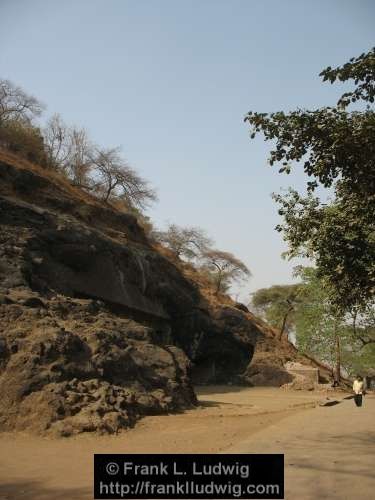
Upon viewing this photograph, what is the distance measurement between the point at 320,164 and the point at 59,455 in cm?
713

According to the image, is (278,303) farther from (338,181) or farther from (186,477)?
(186,477)

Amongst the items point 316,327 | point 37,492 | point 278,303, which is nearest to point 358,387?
point 37,492

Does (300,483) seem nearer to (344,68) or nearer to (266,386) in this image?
(344,68)

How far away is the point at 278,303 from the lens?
48.0m

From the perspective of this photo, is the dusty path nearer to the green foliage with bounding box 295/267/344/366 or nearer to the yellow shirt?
the yellow shirt

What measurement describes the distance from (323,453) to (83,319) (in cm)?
987

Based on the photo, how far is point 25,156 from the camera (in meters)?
30.0

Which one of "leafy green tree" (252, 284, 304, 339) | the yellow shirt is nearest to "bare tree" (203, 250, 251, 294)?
"leafy green tree" (252, 284, 304, 339)

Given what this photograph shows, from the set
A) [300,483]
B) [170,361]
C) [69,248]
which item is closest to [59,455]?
[300,483]

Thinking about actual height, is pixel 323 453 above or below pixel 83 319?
below

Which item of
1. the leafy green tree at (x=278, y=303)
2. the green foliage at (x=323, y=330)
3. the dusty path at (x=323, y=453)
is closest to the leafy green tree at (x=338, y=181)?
the dusty path at (x=323, y=453)

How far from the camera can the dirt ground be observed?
6.23m

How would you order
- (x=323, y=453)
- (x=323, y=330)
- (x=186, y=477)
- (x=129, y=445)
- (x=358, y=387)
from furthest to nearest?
(x=323, y=330), (x=358, y=387), (x=129, y=445), (x=323, y=453), (x=186, y=477)

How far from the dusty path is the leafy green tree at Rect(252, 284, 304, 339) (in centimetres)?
3436
